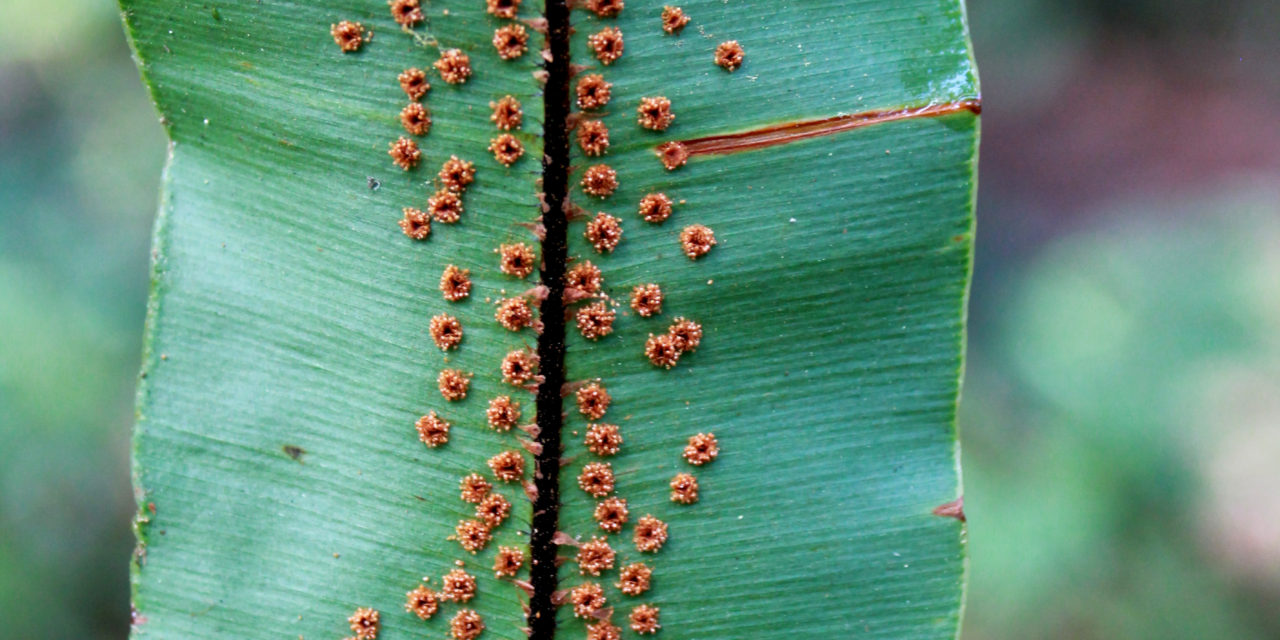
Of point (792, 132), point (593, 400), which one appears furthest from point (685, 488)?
point (792, 132)

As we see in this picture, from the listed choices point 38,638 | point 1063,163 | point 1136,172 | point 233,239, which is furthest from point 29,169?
point 1136,172

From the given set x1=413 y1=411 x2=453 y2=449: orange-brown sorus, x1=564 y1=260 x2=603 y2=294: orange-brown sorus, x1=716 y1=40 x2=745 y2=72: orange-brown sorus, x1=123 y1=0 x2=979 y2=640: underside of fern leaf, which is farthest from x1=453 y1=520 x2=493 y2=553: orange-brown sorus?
x1=716 y1=40 x2=745 y2=72: orange-brown sorus

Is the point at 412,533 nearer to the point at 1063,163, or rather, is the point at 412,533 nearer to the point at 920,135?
the point at 920,135

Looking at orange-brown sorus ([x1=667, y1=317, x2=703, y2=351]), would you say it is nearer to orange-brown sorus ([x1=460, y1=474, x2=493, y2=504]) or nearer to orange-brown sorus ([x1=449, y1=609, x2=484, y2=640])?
orange-brown sorus ([x1=460, y1=474, x2=493, y2=504])

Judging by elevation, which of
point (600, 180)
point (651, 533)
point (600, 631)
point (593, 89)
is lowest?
point (600, 631)

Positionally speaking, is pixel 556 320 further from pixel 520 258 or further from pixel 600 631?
pixel 600 631

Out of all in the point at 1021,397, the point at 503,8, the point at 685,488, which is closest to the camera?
the point at 503,8

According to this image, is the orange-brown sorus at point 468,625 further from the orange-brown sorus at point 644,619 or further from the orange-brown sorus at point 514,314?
the orange-brown sorus at point 514,314
